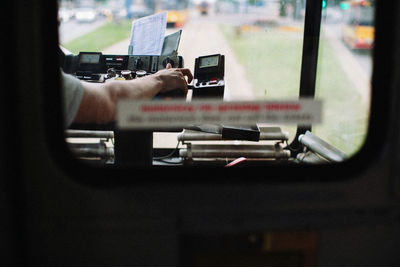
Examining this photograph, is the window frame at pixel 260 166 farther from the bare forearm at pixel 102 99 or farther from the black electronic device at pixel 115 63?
the black electronic device at pixel 115 63

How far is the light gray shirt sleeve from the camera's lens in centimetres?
145

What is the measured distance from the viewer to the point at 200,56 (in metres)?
2.89

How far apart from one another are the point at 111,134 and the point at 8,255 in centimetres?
205

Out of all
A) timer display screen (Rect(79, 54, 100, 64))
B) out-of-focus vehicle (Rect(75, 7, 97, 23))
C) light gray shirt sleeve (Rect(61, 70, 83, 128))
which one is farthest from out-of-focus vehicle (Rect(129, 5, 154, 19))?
light gray shirt sleeve (Rect(61, 70, 83, 128))

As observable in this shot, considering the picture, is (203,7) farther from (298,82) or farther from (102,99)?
(298,82)

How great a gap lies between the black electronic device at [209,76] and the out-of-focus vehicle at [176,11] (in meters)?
0.31

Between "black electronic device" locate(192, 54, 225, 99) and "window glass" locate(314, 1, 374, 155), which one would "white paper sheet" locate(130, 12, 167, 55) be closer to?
"black electronic device" locate(192, 54, 225, 99)

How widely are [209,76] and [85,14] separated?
921mm

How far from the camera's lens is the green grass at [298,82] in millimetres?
1624

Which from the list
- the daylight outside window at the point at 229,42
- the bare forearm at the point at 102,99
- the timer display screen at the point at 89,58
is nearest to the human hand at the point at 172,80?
the daylight outside window at the point at 229,42

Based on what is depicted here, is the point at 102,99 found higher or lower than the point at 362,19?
lower

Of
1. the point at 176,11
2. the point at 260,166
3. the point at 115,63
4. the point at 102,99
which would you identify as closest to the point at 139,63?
the point at 115,63

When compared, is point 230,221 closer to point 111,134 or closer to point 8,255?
point 8,255

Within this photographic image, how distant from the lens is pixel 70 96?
156 cm
